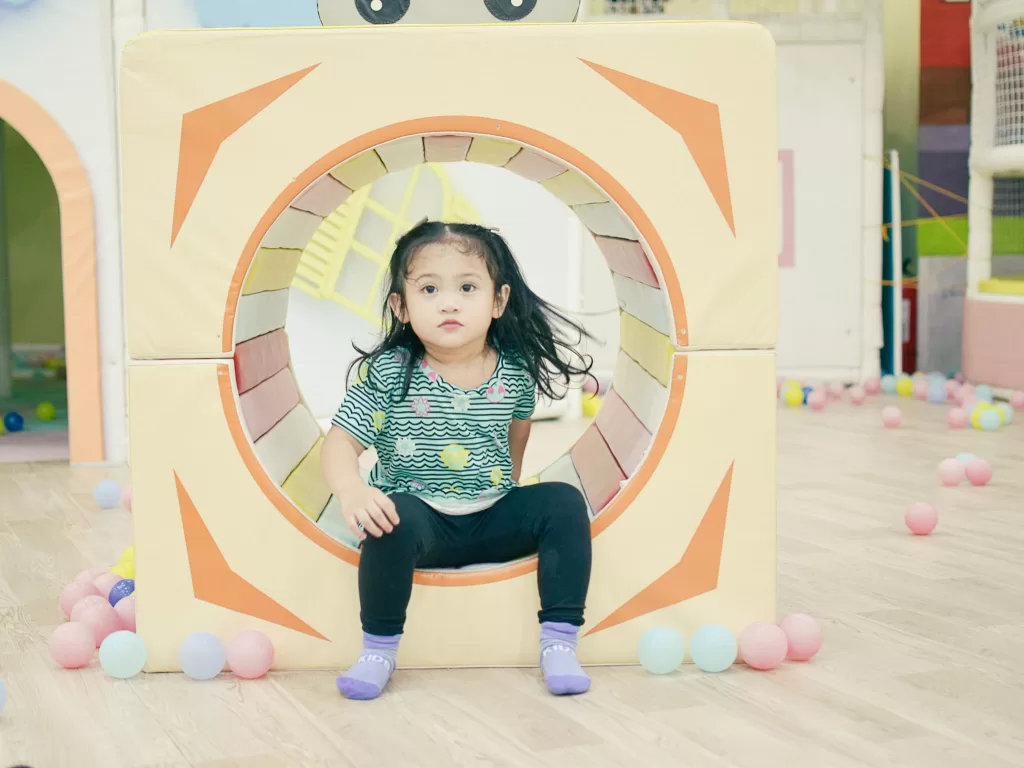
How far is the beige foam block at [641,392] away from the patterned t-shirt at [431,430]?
26 cm

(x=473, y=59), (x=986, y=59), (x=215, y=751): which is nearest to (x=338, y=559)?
(x=215, y=751)

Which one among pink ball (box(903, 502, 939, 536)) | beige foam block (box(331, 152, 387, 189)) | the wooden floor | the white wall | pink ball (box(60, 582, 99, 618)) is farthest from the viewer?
the white wall

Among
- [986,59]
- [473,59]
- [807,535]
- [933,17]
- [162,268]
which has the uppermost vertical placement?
[933,17]

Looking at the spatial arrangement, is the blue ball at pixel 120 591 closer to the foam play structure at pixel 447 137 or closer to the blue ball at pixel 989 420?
the foam play structure at pixel 447 137

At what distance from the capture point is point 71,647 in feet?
5.86

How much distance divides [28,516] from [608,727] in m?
1.91

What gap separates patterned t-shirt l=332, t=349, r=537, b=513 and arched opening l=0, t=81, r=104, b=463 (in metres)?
1.95

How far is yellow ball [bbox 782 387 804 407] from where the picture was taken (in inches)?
195

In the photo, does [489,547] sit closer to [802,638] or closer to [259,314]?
[802,638]

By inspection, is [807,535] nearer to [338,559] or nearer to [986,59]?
[338,559]

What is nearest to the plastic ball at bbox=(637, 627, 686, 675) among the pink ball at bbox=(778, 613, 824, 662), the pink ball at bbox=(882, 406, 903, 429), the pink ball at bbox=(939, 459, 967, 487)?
the pink ball at bbox=(778, 613, 824, 662)

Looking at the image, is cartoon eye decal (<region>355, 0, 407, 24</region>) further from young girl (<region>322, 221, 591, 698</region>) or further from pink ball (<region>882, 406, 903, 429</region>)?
pink ball (<region>882, 406, 903, 429</region>)

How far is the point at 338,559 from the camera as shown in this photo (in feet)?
5.90

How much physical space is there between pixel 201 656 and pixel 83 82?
7.85 ft
